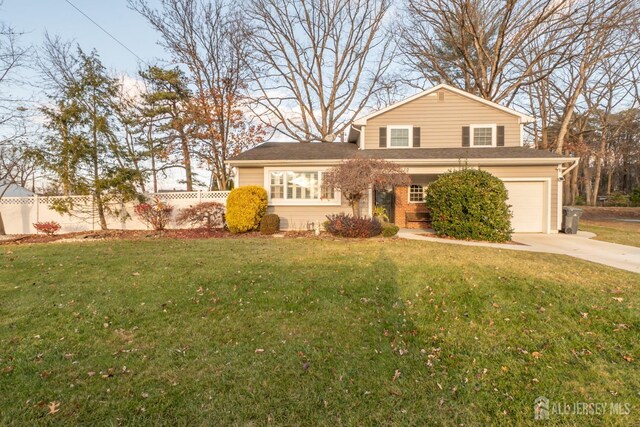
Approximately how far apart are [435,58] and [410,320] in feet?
71.7

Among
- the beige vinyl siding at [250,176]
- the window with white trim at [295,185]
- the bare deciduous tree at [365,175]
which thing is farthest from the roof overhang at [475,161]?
the bare deciduous tree at [365,175]

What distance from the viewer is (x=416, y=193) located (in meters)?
14.2

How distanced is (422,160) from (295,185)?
505 cm

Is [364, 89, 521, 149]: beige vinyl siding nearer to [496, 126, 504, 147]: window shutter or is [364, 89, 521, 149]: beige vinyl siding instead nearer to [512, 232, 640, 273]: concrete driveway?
[496, 126, 504, 147]: window shutter

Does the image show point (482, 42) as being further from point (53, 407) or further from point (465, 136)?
point (53, 407)

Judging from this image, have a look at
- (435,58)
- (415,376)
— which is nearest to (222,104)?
(435,58)

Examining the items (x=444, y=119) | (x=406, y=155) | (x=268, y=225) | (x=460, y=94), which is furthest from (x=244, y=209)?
(x=460, y=94)

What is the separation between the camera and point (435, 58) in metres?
20.5

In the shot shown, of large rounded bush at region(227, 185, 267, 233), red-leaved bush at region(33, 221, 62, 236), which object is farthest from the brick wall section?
red-leaved bush at region(33, 221, 62, 236)

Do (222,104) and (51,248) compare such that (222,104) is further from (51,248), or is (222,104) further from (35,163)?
(51,248)

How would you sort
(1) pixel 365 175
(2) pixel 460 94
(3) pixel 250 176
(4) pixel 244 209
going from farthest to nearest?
(2) pixel 460 94 < (3) pixel 250 176 < (4) pixel 244 209 < (1) pixel 365 175

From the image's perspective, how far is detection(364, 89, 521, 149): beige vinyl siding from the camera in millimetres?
12891

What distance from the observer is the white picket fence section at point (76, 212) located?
40.5 feet

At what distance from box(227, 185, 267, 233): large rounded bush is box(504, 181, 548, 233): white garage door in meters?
9.73
